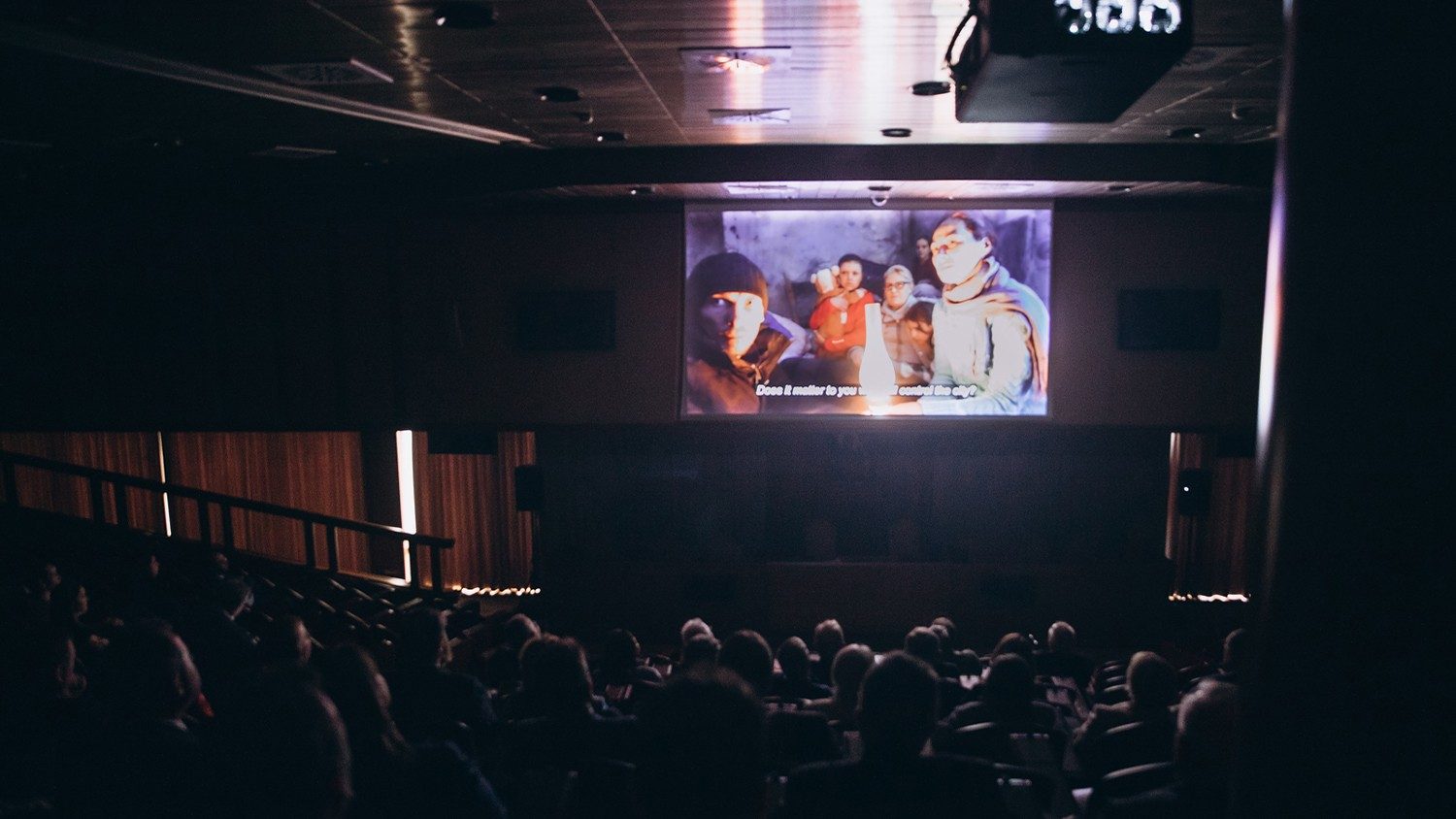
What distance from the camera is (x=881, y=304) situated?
7.88 metres

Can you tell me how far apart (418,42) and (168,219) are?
620 centimetres

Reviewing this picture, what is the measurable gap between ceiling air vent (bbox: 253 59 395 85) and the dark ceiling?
0.03 meters

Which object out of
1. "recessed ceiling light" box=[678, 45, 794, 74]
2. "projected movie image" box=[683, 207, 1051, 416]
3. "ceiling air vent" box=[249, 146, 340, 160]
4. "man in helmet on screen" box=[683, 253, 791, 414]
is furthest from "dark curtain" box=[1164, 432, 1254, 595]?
"ceiling air vent" box=[249, 146, 340, 160]

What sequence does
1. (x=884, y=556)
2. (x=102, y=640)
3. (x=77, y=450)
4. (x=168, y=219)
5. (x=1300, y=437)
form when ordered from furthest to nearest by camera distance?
(x=77, y=450), (x=884, y=556), (x=168, y=219), (x=102, y=640), (x=1300, y=437)

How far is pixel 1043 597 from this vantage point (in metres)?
8.84

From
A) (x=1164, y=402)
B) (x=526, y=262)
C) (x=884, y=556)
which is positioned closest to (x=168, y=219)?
(x=526, y=262)

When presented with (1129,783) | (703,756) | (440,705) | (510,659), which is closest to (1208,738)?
(1129,783)

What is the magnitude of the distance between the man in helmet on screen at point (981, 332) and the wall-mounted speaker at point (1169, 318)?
0.98m

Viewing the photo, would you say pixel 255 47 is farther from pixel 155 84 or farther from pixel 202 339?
pixel 202 339

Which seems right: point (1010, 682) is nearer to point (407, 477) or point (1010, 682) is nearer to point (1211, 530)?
point (1211, 530)

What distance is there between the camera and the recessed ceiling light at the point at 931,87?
176 inches

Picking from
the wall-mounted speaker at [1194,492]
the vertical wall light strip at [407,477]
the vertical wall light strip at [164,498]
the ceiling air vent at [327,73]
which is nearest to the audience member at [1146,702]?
the ceiling air vent at [327,73]

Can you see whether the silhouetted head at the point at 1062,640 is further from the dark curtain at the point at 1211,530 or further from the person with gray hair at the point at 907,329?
the dark curtain at the point at 1211,530

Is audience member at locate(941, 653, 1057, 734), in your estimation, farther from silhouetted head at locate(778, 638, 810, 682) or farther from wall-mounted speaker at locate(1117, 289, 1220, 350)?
wall-mounted speaker at locate(1117, 289, 1220, 350)
